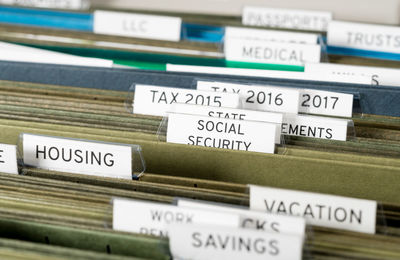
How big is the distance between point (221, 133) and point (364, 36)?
1.64 feet

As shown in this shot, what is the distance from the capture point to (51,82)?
1.05m

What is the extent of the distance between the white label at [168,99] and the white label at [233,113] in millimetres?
30

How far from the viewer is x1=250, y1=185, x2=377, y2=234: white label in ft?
2.38

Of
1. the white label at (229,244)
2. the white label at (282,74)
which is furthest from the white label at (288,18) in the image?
the white label at (229,244)

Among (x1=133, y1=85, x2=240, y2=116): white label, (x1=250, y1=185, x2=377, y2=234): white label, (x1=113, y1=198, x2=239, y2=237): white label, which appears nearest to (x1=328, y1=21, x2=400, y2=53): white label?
(x1=133, y1=85, x2=240, y2=116): white label

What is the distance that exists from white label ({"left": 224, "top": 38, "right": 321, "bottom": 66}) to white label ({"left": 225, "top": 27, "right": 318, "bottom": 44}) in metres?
0.02

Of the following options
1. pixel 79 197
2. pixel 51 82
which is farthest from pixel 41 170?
pixel 51 82

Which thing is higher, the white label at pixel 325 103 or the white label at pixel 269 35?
the white label at pixel 269 35

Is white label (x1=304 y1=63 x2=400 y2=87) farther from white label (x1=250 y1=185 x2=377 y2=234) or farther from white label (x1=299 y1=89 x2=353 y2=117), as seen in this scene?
white label (x1=250 y1=185 x2=377 y2=234)

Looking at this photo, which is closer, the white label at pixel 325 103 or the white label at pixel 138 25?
the white label at pixel 325 103

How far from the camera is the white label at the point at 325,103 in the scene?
93 cm

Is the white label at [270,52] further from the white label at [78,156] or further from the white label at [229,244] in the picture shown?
the white label at [229,244]

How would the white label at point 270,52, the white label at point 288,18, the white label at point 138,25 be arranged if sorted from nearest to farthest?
the white label at point 270,52, the white label at point 138,25, the white label at point 288,18

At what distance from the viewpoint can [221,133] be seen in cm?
87
